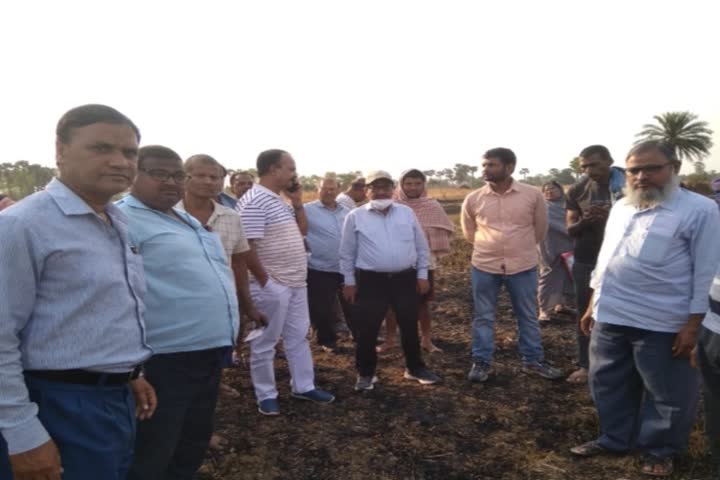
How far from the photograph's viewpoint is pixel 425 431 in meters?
3.77

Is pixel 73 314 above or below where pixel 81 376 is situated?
above

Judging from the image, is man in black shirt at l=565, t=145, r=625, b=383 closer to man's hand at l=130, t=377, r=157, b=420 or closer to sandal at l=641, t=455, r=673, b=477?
sandal at l=641, t=455, r=673, b=477

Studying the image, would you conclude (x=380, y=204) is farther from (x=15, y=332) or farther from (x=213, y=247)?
(x=15, y=332)

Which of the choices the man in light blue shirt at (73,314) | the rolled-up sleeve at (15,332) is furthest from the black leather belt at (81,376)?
the rolled-up sleeve at (15,332)

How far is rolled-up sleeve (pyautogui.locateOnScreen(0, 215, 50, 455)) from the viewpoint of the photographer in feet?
4.86

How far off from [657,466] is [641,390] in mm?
444

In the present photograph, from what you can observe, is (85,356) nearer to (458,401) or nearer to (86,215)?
(86,215)

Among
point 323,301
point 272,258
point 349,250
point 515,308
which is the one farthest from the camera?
point 323,301

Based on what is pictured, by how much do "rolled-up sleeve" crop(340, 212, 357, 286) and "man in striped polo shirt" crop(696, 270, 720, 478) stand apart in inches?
97.6

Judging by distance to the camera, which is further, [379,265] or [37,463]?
[379,265]

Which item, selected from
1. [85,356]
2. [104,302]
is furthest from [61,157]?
[85,356]

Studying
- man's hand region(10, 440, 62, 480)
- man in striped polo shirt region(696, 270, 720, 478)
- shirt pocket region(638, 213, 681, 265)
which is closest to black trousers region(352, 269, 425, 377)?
shirt pocket region(638, 213, 681, 265)

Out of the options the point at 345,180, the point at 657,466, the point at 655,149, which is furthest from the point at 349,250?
the point at 345,180

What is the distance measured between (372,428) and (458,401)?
80 cm
